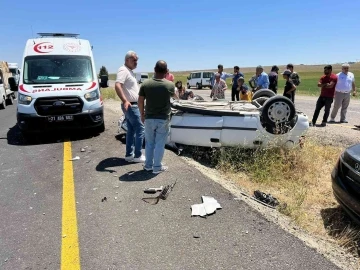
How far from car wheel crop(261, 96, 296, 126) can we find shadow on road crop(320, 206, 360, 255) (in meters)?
1.89

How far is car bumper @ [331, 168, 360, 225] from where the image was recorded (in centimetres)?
353

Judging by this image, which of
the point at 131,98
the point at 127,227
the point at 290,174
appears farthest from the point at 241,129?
the point at 127,227

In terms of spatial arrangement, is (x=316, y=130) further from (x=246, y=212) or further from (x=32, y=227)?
(x=32, y=227)

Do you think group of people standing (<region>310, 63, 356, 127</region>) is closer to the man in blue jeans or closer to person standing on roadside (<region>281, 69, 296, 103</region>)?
person standing on roadside (<region>281, 69, 296, 103</region>)

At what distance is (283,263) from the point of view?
2797mm

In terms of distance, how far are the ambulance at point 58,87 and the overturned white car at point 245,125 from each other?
104 inches

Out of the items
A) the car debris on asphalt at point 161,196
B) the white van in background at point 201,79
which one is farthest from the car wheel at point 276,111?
the white van in background at point 201,79

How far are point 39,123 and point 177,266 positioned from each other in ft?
18.8

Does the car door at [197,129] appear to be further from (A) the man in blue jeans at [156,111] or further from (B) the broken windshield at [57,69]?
(B) the broken windshield at [57,69]

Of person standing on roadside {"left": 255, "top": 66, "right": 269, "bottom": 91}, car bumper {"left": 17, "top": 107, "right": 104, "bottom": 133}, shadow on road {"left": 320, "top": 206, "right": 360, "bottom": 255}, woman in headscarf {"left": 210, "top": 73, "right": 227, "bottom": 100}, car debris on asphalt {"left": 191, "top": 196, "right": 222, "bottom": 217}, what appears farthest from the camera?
woman in headscarf {"left": 210, "top": 73, "right": 227, "bottom": 100}

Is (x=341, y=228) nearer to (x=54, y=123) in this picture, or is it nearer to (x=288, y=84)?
→ (x=54, y=123)

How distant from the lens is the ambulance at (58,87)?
728 centimetres

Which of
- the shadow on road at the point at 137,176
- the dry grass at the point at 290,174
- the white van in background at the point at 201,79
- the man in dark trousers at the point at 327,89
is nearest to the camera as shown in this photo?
the dry grass at the point at 290,174

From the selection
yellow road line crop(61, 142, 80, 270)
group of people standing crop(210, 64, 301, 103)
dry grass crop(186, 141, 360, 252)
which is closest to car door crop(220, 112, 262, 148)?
dry grass crop(186, 141, 360, 252)
